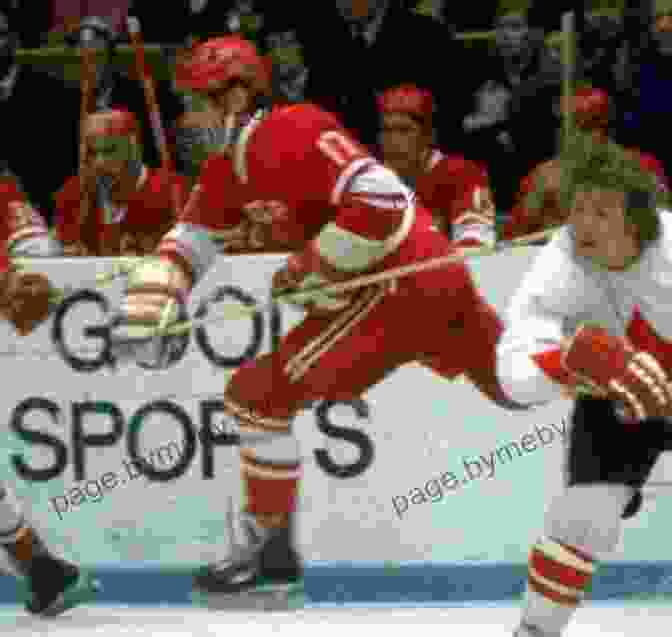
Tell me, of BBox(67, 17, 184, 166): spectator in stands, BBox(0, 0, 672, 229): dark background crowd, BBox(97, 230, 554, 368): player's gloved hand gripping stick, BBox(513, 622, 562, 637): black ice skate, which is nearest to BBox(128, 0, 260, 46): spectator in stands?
BBox(0, 0, 672, 229): dark background crowd

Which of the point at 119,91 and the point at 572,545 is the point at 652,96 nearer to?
the point at 119,91

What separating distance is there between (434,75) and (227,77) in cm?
165

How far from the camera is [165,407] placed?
4797 mm

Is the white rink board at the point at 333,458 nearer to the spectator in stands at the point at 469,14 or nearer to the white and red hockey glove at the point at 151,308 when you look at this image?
the white and red hockey glove at the point at 151,308

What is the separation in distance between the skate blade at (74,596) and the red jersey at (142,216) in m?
1.11

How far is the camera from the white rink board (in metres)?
4.71

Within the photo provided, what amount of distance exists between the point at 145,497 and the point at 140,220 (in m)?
0.88

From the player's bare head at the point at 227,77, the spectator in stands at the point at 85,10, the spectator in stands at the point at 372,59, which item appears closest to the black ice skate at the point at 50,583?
the player's bare head at the point at 227,77

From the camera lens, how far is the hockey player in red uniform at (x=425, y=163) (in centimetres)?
506

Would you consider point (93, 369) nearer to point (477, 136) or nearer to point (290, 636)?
point (290, 636)

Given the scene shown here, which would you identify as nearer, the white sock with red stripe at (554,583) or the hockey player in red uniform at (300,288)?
the white sock with red stripe at (554,583)

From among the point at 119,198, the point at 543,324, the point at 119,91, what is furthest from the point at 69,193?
the point at 543,324

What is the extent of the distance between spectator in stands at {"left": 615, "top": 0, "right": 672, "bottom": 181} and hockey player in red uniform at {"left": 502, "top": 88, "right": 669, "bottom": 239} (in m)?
0.15

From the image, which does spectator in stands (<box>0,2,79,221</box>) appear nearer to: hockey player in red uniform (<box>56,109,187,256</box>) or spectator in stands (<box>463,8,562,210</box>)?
hockey player in red uniform (<box>56,109,187,256</box>)
